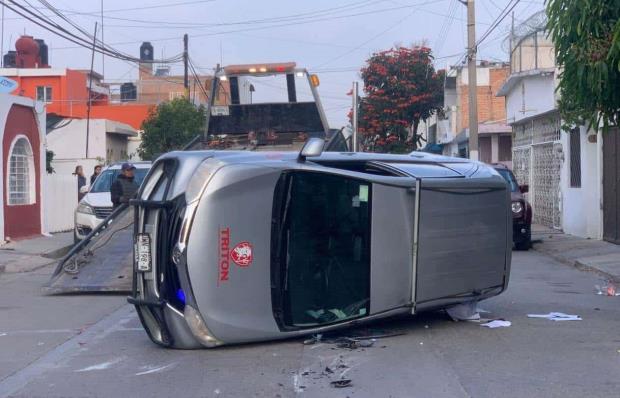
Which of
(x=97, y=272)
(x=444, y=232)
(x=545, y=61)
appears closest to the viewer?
(x=444, y=232)

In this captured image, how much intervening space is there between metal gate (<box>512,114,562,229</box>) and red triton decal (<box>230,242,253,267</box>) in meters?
18.4

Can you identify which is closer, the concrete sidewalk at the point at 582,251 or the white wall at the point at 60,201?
the concrete sidewalk at the point at 582,251

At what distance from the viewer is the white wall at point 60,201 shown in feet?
90.4

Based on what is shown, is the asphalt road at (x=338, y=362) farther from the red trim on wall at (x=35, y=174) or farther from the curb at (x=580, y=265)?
the red trim on wall at (x=35, y=174)

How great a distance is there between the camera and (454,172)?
32.1 feet

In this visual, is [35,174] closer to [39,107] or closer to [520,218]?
[39,107]

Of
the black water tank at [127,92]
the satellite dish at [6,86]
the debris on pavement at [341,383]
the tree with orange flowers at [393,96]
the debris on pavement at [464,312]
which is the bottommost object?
the debris on pavement at [341,383]

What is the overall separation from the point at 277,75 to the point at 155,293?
32.0ft

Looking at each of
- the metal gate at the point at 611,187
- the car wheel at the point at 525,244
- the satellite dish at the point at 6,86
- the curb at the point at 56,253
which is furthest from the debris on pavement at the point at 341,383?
the satellite dish at the point at 6,86

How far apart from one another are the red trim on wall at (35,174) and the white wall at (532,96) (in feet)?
46.7

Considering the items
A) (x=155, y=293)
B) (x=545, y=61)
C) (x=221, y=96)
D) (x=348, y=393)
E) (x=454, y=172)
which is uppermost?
(x=545, y=61)

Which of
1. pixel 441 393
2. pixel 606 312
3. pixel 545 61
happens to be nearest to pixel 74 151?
pixel 545 61

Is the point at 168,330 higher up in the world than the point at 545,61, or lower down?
lower down

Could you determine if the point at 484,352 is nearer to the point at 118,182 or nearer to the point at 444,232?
the point at 444,232
